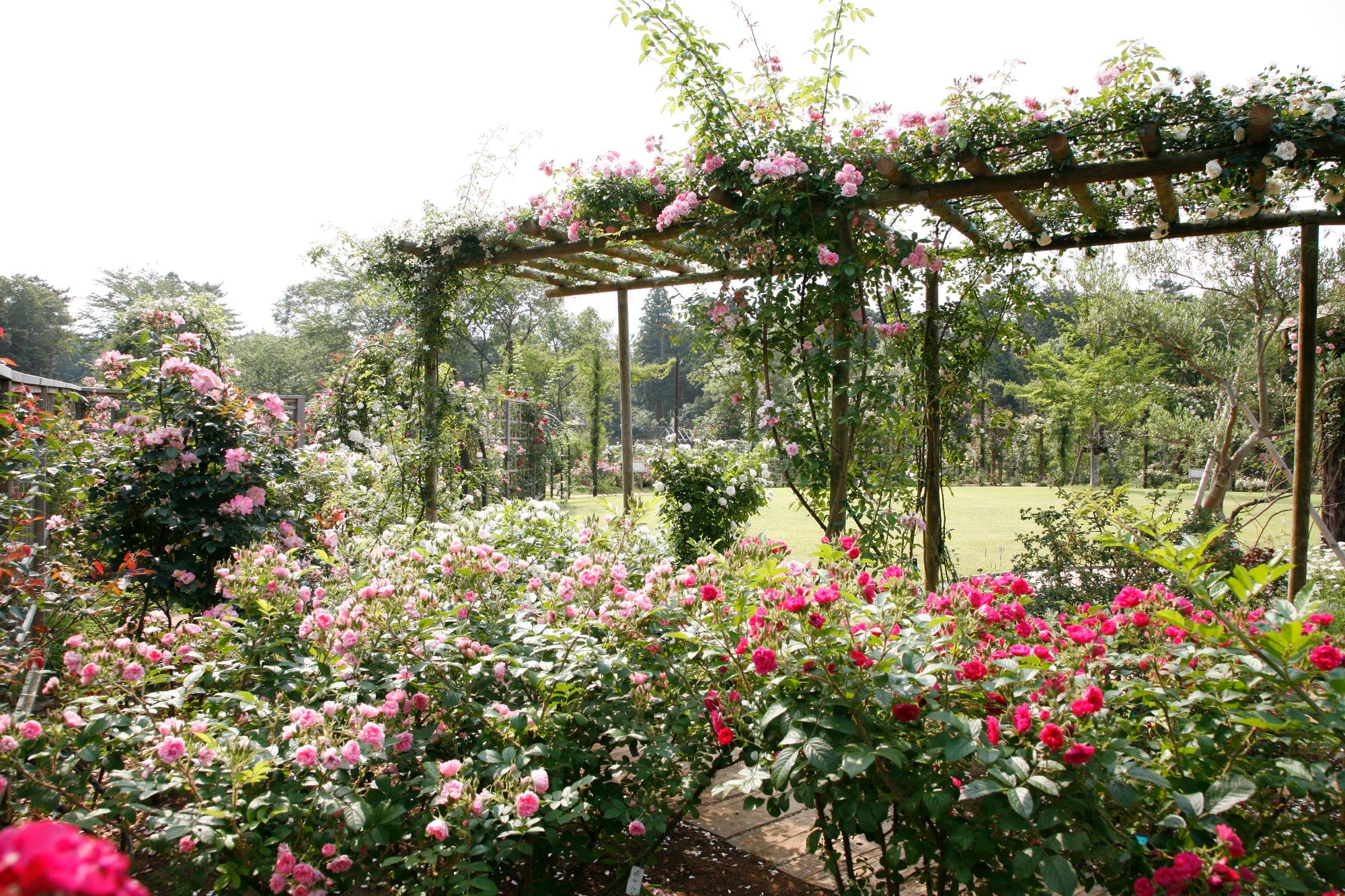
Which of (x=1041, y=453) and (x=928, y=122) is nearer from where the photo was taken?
(x=928, y=122)

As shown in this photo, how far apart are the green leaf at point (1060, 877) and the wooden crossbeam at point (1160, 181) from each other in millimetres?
3271

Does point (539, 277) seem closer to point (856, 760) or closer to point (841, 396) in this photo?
point (841, 396)

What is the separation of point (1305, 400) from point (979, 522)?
5.29 meters

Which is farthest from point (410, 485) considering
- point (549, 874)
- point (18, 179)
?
point (18, 179)

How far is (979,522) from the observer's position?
892cm

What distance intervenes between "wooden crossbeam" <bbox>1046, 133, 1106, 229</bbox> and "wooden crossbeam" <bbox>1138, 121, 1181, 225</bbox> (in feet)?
0.89

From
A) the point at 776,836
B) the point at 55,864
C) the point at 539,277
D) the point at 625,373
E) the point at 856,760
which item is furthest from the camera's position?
the point at 625,373

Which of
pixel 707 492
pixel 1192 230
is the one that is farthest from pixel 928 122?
pixel 707 492

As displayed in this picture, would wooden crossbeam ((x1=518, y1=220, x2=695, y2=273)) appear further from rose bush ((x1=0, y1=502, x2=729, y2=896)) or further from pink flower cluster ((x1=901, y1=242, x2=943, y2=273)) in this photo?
rose bush ((x1=0, y1=502, x2=729, y2=896))

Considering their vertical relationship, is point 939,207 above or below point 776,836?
above

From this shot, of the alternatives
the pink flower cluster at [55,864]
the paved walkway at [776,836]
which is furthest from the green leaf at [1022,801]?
the pink flower cluster at [55,864]

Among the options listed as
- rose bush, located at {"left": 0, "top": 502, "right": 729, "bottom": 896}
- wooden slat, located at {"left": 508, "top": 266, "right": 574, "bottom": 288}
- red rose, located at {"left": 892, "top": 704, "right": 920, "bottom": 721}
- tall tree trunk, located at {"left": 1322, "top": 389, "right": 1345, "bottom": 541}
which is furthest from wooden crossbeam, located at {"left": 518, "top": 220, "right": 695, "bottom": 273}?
tall tree trunk, located at {"left": 1322, "top": 389, "right": 1345, "bottom": 541}

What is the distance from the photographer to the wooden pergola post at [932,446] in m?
4.39

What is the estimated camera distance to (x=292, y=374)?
3100cm
